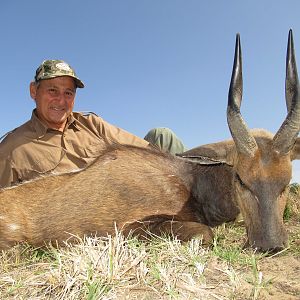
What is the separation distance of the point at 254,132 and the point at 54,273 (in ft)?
11.0

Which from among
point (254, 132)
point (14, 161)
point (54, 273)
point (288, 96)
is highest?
point (288, 96)

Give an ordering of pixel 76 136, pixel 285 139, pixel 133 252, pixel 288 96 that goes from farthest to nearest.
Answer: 1. pixel 76 136
2. pixel 288 96
3. pixel 285 139
4. pixel 133 252

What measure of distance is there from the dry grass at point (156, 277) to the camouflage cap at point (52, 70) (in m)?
3.18

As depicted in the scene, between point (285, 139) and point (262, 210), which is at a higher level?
point (285, 139)

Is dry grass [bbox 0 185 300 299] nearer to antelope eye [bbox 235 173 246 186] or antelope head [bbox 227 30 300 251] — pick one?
antelope head [bbox 227 30 300 251]

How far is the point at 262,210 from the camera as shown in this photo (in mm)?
4285

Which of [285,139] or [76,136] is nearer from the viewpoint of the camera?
[285,139]

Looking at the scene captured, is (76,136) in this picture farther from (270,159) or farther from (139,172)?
(270,159)

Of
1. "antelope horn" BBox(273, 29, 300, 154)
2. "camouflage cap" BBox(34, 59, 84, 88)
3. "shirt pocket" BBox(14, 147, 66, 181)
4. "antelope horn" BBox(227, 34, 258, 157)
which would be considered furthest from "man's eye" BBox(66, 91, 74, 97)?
"antelope horn" BBox(273, 29, 300, 154)

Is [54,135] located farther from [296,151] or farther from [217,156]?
[296,151]

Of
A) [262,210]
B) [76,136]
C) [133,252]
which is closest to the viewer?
[133,252]

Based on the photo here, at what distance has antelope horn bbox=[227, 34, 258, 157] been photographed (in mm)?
4648

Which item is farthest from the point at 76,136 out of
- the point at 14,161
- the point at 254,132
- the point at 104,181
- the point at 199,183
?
the point at 254,132

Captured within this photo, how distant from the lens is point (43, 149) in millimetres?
5668
